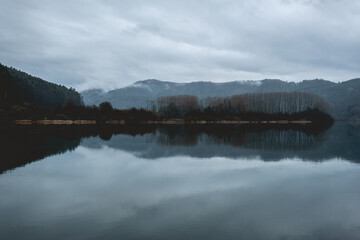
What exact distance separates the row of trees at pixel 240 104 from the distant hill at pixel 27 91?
44031 millimetres

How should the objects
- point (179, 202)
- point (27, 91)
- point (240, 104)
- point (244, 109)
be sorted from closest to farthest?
point (179, 202) → point (27, 91) → point (244, 109) → point (240, 104)

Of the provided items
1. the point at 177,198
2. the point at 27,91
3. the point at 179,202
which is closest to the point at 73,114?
the point at 27,91

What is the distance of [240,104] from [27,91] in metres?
94.2

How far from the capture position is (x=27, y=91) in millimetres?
132875

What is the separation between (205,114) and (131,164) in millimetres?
97077

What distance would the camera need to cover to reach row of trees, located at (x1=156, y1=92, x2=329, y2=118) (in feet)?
462

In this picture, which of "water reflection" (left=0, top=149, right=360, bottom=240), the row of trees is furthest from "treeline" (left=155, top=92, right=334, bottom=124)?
"water reflection" (left=0, top=149, right=360, bottom=240)

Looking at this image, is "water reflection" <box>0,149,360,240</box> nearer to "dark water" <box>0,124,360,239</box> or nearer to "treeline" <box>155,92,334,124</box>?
"dark water" <box>0,124,360,239</box>

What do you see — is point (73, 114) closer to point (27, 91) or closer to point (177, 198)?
point (27, 91)

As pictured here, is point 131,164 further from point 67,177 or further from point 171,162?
point 67,177

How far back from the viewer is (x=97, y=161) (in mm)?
23766

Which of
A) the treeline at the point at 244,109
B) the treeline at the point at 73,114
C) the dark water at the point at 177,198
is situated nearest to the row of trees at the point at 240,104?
the treeline at the point at 244,109

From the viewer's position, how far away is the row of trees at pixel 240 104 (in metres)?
A: 141

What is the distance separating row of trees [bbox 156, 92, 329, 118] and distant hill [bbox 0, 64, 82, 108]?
44031mm
